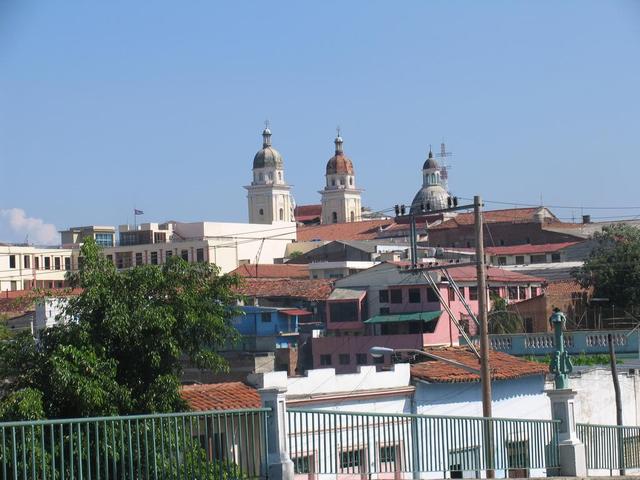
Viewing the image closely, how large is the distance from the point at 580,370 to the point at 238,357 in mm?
14251

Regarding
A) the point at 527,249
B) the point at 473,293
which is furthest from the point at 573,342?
the point at 527,249

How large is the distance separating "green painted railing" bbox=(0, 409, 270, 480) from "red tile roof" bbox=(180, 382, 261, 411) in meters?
8.96

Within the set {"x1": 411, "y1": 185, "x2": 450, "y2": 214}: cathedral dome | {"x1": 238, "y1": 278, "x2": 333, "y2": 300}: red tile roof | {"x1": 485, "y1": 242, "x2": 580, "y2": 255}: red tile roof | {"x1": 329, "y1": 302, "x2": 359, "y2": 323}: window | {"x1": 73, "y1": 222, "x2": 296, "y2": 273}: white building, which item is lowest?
{"x1": 329, "y1": 302, "x2": 359, "y2": 323}: window

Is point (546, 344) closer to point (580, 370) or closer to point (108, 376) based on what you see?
point (580, 370)

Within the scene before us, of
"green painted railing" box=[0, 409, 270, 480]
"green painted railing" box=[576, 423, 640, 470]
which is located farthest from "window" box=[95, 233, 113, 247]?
"green painted railing" box=[0, 409, 270, 480]

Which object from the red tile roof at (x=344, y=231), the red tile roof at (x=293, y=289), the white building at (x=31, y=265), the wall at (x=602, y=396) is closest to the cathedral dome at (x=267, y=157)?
the red tile roof at (x=344, y=231)

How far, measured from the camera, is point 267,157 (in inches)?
7013

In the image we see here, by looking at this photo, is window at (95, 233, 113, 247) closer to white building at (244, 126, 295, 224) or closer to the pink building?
the pink building

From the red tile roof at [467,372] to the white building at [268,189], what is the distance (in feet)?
474

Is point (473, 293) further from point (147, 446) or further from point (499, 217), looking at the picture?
point (499, 217)

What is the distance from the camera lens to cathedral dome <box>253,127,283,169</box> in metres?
178

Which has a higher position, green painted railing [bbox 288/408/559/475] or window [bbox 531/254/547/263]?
window [bbox 531/254/547/263]

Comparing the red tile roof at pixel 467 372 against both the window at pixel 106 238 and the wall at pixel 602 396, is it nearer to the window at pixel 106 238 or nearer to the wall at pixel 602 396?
the wall at pixel 602 396

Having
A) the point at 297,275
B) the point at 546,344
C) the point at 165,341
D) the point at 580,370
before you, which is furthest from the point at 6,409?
the point at 297,275
